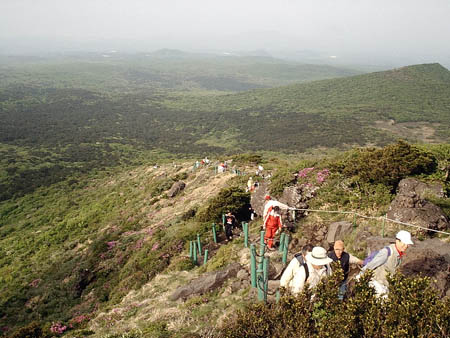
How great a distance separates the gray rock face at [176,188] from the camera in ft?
77.1

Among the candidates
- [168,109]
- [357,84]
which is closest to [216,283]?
[168,109]

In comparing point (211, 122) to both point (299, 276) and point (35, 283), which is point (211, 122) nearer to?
point (35, 283)

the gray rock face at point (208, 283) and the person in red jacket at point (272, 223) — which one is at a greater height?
the person in red jacket at point (272, 223)

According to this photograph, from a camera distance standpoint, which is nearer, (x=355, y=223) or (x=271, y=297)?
(x=271, y=297)

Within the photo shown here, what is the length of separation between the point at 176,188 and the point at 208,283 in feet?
54.7

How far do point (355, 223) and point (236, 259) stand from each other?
4010mm

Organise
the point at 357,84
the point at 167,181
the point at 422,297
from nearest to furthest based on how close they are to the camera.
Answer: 1. the point at 422,297
2. the point at 167,181
3. the point at 357,84

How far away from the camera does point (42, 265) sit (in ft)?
61.8

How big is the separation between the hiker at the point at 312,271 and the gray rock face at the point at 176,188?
763 inches

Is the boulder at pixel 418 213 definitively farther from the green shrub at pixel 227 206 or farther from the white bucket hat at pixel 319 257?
the green shrub at pixel 227 206

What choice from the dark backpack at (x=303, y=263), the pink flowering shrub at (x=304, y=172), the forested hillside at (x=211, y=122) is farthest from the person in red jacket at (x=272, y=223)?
the forested hillside at (x=211, y=122)

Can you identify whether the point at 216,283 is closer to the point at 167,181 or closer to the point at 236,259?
the point at 236,259

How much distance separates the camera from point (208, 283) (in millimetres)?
7703

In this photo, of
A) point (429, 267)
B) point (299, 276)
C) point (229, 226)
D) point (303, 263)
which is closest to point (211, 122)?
point (229, 226)
